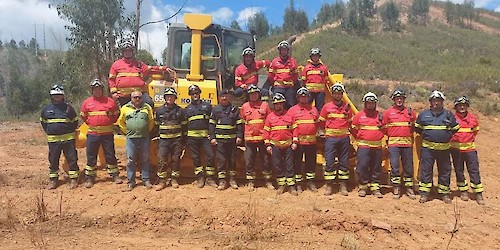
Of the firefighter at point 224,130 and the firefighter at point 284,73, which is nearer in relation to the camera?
the firefighter at point 224,130

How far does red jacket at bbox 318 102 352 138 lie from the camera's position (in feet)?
24.5

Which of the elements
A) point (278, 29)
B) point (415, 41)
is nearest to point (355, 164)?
point (415, 41)

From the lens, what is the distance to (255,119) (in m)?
7.54

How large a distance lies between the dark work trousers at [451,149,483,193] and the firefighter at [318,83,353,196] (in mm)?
1846

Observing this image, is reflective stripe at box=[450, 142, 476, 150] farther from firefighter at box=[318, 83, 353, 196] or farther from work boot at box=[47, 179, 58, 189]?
work boot at box=[47, 179, 58, 189]

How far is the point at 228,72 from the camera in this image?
8.81m

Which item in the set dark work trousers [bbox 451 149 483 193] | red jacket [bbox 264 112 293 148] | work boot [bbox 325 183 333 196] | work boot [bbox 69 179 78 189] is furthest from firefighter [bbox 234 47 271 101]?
dark work trousers [bbox 451 149 483 193]

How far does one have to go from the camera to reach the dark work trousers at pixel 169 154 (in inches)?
301

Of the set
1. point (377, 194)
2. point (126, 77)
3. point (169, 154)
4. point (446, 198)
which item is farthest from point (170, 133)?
point (446, 198)

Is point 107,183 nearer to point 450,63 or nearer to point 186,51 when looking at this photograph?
point 186,51

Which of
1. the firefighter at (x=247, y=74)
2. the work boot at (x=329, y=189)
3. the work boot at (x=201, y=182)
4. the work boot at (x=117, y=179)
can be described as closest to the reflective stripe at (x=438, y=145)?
the work boot at (x=329, y=189)

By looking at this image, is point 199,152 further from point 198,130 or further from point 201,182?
point 201,182

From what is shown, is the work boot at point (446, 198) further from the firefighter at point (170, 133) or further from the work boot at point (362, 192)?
the firefighter at point (170, 133)

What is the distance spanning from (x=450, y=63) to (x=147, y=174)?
33337mm
